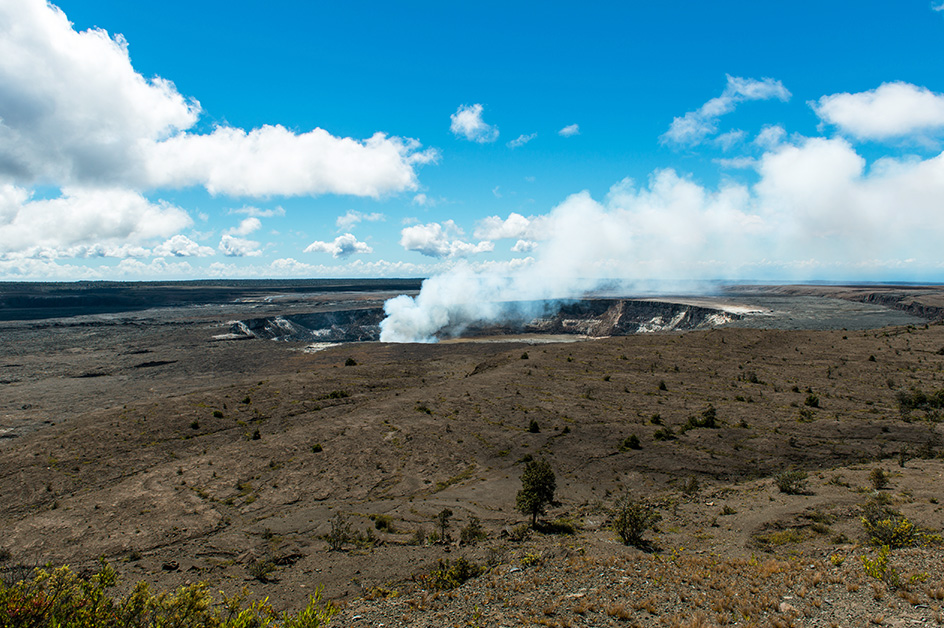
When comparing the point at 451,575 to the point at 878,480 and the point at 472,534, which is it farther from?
the point at 878,480

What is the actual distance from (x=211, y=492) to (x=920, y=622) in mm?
28353

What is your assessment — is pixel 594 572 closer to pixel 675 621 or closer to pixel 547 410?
pixel 675 621

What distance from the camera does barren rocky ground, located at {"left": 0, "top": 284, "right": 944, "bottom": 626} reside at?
13.1 meters

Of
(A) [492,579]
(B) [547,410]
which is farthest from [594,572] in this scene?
(B) [547,410]

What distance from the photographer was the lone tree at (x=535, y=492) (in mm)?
20145

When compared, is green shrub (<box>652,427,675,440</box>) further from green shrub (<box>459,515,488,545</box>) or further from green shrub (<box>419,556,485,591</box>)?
green shrub (<box>419,556,485,591</box>)

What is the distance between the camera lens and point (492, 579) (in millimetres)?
14492

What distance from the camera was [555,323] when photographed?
12581 centimetres

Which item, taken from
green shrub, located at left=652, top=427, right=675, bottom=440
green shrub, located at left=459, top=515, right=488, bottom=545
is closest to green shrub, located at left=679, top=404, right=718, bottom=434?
green shrub, located at left=652, top=427, right=675, bottom=440

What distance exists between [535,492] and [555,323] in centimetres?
10767

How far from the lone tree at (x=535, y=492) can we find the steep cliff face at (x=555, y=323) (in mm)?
91301

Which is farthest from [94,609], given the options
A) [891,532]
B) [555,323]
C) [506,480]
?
[555,323]

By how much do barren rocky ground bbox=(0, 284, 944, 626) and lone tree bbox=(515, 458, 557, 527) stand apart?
1249 mm

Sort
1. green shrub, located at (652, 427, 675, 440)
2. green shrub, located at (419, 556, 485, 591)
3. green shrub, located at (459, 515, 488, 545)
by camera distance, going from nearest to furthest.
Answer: green shrub, located at (419, 556, 485, 591), green shrub, located at (459, 515, 488, 545), green shrub, located at (652, 427, 675, 440)
